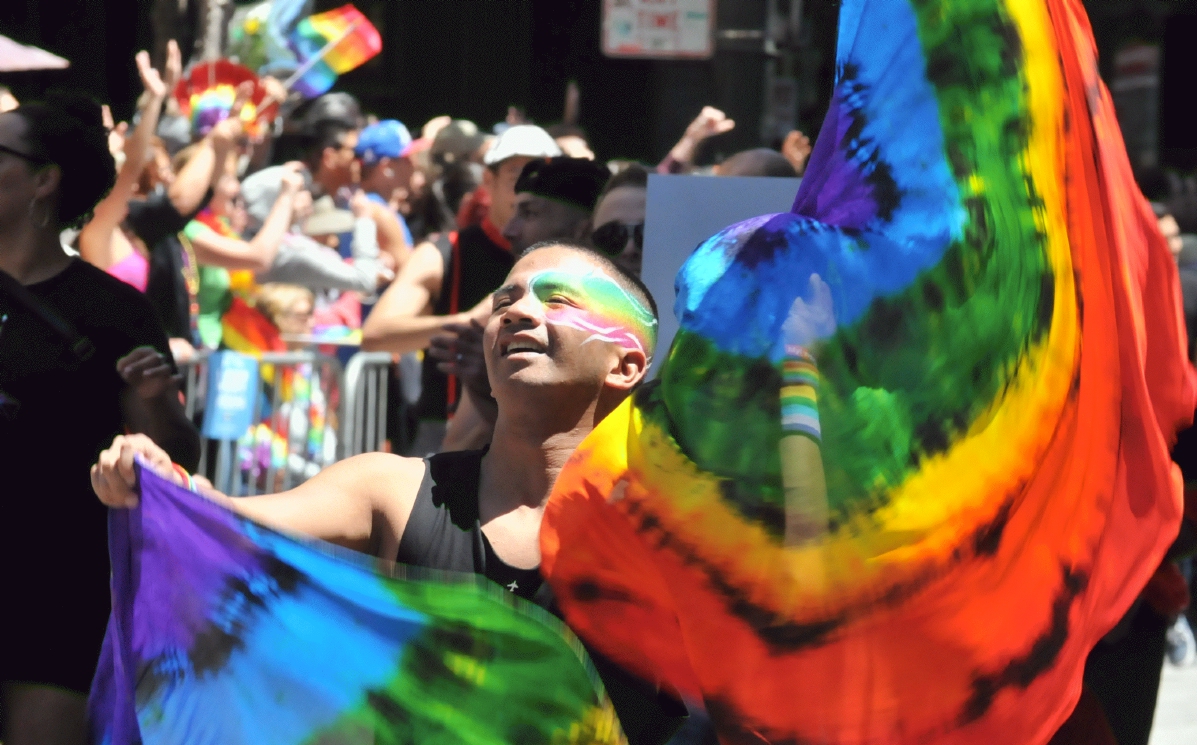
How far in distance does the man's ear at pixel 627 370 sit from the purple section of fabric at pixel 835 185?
512 millimetres

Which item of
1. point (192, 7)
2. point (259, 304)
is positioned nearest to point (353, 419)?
point (259, 304)

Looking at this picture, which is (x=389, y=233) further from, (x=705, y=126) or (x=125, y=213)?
(x=705, y=126)

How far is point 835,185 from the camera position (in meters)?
2.53

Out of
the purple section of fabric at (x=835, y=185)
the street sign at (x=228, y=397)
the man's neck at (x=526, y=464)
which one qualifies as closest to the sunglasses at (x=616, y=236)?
the man's neck at (x=526, y=464)

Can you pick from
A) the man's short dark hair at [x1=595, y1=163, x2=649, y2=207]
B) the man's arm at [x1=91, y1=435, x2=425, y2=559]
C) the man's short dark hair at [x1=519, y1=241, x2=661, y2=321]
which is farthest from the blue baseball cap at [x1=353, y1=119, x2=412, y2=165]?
the man's arm at [x1=91, y1=435, x2=425, y2=559]

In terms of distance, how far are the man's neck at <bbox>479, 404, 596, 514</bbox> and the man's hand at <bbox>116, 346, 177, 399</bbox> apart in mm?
879

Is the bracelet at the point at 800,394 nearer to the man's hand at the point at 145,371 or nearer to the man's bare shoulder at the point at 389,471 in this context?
the man's bare shoulder at the point at 389,471

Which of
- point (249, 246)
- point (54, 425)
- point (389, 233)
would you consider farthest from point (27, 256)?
point (389, 233)

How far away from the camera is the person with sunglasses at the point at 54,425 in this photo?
10.7 feet

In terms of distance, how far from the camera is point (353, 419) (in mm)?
7180

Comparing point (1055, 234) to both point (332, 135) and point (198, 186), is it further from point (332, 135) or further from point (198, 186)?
point (332, 135)

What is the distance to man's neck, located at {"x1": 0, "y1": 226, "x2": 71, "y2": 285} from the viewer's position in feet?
11.1

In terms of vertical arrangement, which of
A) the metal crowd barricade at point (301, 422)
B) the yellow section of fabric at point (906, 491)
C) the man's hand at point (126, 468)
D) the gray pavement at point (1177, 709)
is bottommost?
the gray pavement at point (1177, 709)

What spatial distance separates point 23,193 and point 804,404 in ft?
6.46
